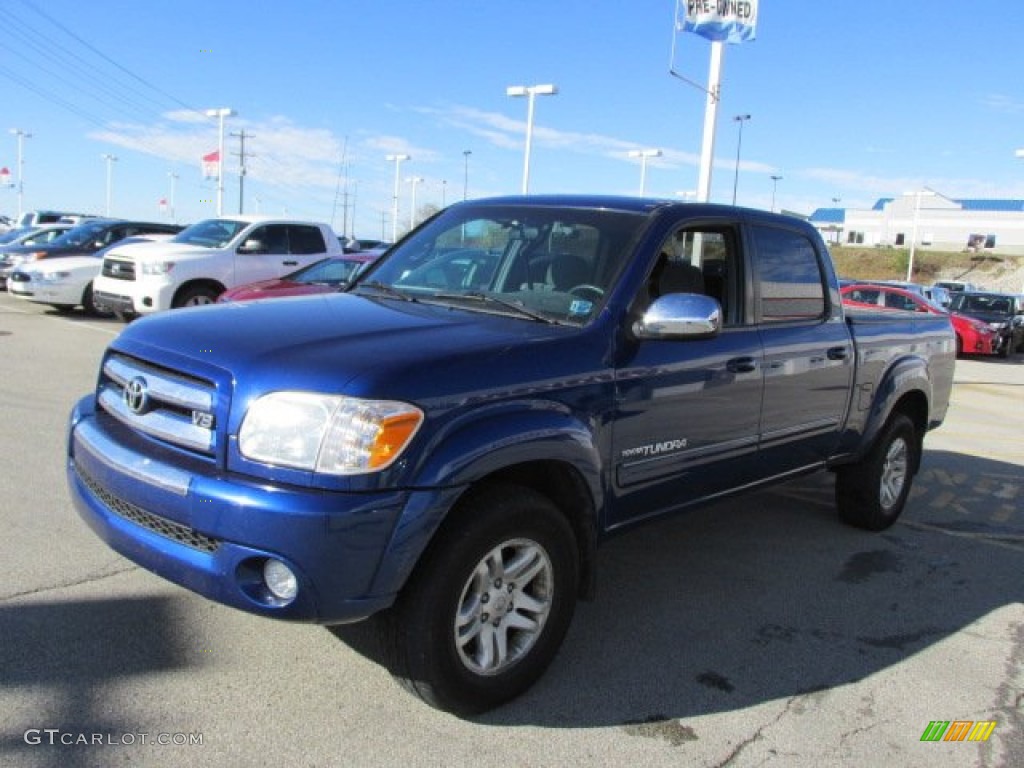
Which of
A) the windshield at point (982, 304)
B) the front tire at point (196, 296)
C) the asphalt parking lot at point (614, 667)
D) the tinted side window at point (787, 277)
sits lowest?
the asphalt parking lot at point (614, 667)

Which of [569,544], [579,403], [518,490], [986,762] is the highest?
[579,403]

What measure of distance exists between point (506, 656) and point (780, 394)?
2105 millimetres

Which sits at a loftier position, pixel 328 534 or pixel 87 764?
pixel 328 534

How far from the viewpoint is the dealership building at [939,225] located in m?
89.1

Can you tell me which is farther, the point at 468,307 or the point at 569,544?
the point at 468,307

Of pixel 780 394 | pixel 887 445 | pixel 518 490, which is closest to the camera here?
pixel 518 490

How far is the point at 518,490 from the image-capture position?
306 centimetres

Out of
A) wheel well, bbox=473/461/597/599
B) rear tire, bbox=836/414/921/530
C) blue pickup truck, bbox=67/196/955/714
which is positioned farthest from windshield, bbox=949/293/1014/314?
wheel well, bbox=473/461/597/599

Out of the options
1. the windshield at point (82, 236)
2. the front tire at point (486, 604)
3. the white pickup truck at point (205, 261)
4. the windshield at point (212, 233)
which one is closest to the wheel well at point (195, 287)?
the white pickup truck at point (205, 261)

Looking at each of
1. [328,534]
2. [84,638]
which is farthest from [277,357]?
[84,638]

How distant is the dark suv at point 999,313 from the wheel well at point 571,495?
66.2 ft

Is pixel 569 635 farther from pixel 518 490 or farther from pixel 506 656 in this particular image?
pixel 518 490

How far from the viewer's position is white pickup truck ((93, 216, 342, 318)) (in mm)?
12367

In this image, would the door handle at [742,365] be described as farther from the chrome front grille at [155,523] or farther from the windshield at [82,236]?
the windshield at [82,236]
